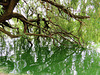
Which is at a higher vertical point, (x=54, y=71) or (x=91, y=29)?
(x=91, y=29)

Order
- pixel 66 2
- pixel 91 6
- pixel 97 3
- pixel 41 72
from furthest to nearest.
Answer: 1. pixel 66 2
2. pixel 91 6
3. pixel 97 3
4. pixel 41 72

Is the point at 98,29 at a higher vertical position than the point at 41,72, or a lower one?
higher

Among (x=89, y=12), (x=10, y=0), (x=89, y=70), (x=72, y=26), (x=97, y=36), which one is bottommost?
(x=89, y=70)

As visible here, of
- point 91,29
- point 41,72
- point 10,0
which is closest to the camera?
point 41,72

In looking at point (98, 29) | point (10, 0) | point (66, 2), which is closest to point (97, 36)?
point (98, 29)

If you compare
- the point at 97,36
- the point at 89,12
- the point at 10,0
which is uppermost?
the point at 10,0

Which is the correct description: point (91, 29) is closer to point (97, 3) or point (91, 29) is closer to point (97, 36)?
point (97, 36)

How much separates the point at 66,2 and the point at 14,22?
3.69m

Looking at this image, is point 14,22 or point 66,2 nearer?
point 66,2

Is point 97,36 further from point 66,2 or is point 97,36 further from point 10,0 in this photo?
point 10,0

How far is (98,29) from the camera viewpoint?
4.09 m

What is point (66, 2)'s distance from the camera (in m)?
4.40

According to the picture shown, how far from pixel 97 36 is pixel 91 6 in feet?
3.51

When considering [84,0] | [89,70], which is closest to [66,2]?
[84,0]
